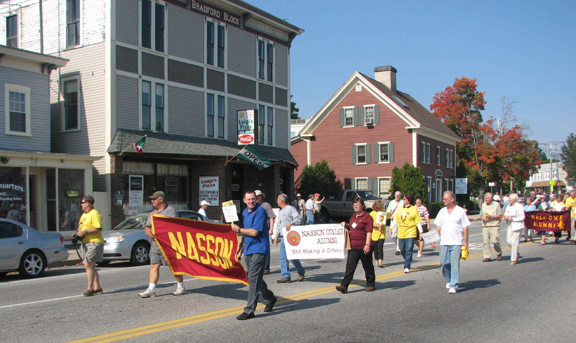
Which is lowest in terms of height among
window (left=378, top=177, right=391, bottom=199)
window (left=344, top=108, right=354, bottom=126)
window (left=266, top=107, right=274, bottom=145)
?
window (left=378, top=177, right=391, bottom=199)

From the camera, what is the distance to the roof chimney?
1934 inches

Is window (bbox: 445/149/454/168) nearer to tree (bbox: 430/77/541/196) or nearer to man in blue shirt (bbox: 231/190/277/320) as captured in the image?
tree (bbox: 430/77/541/196)

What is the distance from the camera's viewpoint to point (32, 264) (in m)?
13.4

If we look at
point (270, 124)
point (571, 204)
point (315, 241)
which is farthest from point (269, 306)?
point (270, 124)

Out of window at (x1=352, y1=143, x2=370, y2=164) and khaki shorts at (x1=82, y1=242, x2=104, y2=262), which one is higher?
window at (x1=352, y1=143, x2=370, y2=164)

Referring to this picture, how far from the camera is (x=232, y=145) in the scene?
27.0 meters

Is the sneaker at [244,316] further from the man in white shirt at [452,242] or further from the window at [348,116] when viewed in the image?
the window at [348,116]

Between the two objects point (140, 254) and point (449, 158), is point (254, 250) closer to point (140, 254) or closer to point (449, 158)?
point (140, 254)

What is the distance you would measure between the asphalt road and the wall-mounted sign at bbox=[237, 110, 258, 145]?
14.2 meters

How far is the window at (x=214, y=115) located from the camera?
26531 mm

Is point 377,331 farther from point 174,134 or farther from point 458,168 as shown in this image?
point 458,168

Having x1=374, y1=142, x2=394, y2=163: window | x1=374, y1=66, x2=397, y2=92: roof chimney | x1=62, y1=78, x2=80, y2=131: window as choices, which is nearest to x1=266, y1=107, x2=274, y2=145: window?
x1=62, y1=78, x2=80, y2=131: window

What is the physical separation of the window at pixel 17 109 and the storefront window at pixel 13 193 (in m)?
1.99

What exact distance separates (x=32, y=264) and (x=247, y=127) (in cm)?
1469
